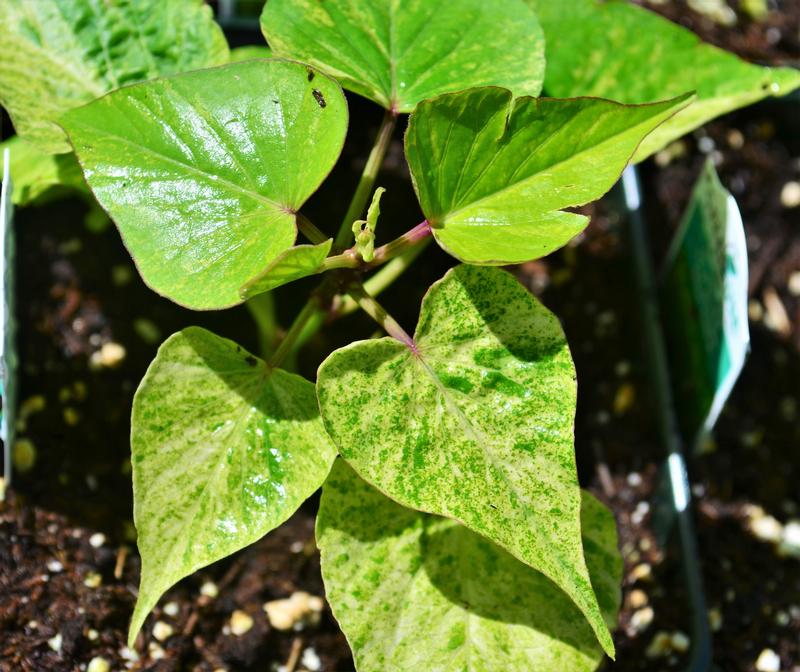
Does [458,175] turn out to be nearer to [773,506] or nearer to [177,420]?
[177,420]

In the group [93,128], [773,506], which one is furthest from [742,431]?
[93,128]

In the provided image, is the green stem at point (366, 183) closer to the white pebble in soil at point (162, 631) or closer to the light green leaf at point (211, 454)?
the light green leaf at point (211, 454)

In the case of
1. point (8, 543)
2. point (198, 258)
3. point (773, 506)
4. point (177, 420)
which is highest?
point (198, 258)

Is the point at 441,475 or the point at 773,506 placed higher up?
the point at 441,475

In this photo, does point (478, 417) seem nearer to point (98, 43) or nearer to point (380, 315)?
point (380, 315)

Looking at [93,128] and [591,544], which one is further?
[591,544]

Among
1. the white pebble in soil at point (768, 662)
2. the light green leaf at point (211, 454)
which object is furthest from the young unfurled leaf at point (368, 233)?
the white pebble in soil at point (768, 662)
